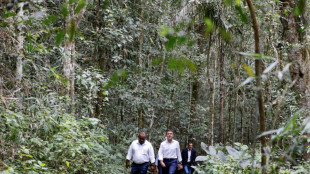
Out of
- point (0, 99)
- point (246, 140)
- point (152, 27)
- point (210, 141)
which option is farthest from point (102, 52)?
point (246, 140)

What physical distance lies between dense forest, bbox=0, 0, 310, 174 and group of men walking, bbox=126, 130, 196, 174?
80 cm

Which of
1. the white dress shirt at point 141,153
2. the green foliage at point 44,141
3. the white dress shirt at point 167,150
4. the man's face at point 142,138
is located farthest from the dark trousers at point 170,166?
the green foliage at point 44,141

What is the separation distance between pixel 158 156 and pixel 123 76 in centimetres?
682

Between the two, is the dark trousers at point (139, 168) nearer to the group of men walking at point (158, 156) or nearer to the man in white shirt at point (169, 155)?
the group of men walking at point (158, 156)

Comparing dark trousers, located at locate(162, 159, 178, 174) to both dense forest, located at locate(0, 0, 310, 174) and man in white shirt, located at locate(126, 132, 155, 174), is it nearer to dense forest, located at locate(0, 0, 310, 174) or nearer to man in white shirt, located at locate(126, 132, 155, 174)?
man in white shirt, located at locate(126, 132, 155, 174)

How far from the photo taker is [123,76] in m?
1.83

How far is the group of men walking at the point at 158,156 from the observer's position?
7.69 m

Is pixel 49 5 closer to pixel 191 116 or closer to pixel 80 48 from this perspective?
pixel 80 48

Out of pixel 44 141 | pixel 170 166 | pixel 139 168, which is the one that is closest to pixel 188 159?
pixel 170 166

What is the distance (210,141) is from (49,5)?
7333 millimetres

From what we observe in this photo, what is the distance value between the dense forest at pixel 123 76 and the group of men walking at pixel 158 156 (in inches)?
31.7

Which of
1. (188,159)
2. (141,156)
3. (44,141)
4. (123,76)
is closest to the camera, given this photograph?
(123,76)

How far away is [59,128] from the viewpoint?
5.66m

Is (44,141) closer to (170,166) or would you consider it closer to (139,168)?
(139,168)
